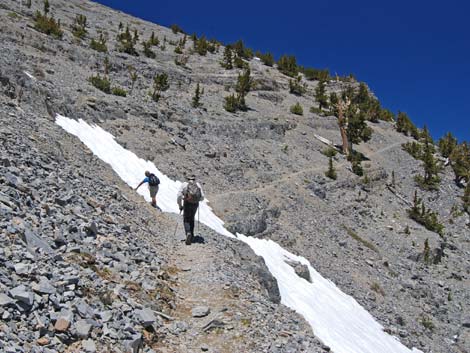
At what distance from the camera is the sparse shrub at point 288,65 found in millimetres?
57000

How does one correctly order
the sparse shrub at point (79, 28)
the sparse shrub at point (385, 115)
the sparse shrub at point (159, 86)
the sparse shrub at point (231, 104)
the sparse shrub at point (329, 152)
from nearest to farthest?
1. the sparse shrub at point (159, 86)
2. the sparse shrub at point (231, 104)
3. the sparse shrub at point (329, 152)
4. the sparse shrub at point (79, 28)
5. the sparse shrub at point (385, 115)

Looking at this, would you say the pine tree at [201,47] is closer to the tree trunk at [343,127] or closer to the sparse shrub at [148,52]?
A: the sparse shrub at [148,52]

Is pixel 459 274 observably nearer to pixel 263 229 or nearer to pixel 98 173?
pixel 263 229

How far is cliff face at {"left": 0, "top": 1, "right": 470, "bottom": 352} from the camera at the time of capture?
739 centimetres

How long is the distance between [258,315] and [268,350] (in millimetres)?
1094

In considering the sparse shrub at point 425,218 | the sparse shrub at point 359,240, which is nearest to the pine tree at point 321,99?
the sparse shrub at point 425,218

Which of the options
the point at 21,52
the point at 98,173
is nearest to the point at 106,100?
the point at 21,52

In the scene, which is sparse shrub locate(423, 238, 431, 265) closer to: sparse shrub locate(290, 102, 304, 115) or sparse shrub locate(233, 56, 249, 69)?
sparse shrub locate(290, 102, 304, 115)

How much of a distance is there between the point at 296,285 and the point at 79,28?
33525 mm

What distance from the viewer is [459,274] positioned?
2675cm

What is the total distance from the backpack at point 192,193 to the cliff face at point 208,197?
135 centimetres

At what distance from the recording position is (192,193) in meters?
12.3

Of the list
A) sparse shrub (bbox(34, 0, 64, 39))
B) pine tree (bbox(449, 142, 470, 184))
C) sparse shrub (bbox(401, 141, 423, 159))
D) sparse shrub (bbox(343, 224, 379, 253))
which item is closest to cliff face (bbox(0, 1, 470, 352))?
sparse shrub (bbox(343, 224, 379, 253))

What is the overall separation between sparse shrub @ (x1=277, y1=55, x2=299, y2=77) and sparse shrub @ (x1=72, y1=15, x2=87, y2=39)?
1019 inches
